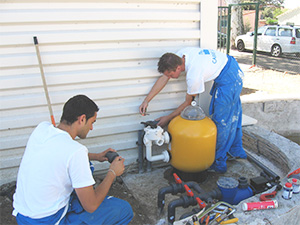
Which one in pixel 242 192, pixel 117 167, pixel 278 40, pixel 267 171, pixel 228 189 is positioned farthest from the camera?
pixel 278 40

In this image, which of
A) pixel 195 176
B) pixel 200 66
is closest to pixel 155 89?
pixel 200 66

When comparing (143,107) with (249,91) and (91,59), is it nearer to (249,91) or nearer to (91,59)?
(91,59)

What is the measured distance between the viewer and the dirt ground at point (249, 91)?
278cm

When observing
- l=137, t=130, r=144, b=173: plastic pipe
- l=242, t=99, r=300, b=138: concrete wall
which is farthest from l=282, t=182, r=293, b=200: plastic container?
l=242, t=99, r=300, b=138: concrete wall

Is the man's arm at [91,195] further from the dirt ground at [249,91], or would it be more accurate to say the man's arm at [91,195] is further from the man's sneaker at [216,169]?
the man's sneaker at [216,169]

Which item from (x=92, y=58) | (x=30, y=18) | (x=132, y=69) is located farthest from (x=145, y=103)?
(x=30, y=18)

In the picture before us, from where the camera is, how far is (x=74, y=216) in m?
1.99

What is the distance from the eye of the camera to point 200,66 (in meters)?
3.10

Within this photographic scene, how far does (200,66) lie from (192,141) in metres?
0.89

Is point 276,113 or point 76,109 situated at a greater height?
point 76,109

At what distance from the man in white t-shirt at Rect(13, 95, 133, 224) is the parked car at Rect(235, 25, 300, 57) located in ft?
45.6

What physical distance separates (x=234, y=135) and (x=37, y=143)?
8.31ft

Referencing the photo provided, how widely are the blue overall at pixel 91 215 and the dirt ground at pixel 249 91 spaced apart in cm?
56

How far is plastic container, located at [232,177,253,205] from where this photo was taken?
2.55 meters
